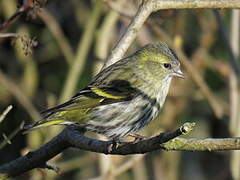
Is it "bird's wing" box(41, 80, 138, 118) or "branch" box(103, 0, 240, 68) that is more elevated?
"branch" box(103, 0, 240, 68)

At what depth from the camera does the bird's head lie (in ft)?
16.4

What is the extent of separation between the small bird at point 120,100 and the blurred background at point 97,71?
27.8 inches

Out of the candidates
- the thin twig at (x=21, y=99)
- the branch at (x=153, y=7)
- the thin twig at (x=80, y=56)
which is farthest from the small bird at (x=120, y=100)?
the thin twig at (x=21, y=99)

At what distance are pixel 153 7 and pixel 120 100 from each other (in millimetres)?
860

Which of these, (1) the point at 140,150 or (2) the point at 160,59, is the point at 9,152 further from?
(1) the point at 140,150

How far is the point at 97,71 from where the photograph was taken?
5969mm

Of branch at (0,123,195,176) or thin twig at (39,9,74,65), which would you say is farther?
thin twig at (39,9,74,65)

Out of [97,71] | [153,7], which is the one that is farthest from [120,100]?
[97,71]

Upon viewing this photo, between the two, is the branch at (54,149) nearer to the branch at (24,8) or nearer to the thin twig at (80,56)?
the branch at (24,8)

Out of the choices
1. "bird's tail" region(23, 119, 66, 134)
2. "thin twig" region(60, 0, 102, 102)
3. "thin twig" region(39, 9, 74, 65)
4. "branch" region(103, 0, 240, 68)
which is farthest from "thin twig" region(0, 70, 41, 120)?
"branch" region(103, 0, 240, 68)

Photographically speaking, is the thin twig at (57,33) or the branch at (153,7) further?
the thin twig at (57,33)

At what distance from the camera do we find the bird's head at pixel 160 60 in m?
4.98

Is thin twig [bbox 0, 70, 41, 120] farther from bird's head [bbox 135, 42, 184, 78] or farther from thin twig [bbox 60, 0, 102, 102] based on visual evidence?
bird's head [bbox 135, 42, 184, 78]

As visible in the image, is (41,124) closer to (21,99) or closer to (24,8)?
(24,8)
